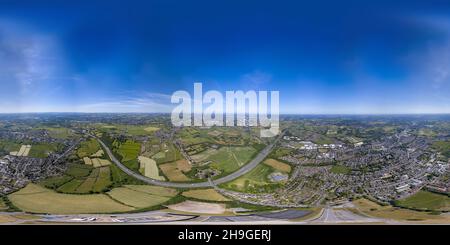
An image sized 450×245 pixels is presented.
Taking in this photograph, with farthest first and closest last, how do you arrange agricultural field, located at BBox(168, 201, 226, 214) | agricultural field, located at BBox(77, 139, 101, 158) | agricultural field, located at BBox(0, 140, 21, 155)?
agricultural field, located at BBox(77, 139, 101, 158) < agricultural field, located at BBox(0, 140, 21, 155) < agricultural field, located at BBox(168, 201, 226, 214)

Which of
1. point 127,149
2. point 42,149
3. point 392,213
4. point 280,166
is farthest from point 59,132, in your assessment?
point 392,213

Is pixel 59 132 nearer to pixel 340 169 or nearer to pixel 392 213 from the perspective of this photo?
pixel 340 169

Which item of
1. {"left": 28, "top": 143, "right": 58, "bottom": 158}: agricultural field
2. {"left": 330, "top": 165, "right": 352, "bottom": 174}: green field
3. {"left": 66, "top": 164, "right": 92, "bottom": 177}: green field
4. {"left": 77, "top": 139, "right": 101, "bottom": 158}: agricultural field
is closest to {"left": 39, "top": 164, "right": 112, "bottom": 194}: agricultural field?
{"left": 66, "top": 164, "right": 92, "bottom": 177}: green field

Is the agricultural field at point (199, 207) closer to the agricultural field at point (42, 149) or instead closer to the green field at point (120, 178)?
the green field at point (120, 178)

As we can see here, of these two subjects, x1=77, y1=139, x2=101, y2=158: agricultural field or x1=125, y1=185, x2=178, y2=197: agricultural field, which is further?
x1=77, y1=139, x2=101, y2=158: agricultural field

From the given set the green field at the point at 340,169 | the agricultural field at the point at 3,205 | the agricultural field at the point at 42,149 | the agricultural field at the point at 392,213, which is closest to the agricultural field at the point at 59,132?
the agricultural field at the point at 42,149

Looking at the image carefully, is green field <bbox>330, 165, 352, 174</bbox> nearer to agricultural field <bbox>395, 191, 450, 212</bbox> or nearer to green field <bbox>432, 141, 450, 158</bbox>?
agricultural field <bbox>395, 191, 450, 212</bbox>
